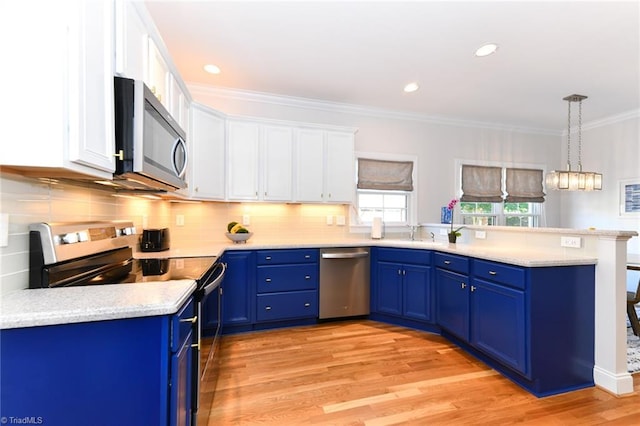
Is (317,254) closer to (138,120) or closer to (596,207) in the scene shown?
(138,120)

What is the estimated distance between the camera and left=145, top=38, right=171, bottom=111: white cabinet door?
1.82 metres

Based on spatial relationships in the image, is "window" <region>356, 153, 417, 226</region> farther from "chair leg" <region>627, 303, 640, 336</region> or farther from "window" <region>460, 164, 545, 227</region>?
"chair leg" <region>627, 303, 640, 336</region>

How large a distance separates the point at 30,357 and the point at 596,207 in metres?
6.42

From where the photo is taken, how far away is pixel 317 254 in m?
3.26

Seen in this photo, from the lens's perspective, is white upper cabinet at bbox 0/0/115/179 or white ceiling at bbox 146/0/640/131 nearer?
white upper cabinet at bbox 0/0/115/179

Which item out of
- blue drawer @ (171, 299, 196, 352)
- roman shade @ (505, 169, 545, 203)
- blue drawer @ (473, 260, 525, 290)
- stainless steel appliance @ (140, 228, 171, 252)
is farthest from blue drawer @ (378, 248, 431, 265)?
roman shade @ (505, 169, 545, 203)

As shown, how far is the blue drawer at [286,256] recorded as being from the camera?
Answer: 3070mm

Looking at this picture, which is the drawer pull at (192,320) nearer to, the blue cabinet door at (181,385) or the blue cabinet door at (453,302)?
the blue cabinet door at (181,385)

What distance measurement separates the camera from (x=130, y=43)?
1495mm

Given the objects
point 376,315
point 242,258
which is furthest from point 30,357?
point 376,315

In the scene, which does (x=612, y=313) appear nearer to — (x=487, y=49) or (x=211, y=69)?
(x=487, y=49)

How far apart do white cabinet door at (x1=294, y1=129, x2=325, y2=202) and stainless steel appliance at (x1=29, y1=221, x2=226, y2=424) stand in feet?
5.47

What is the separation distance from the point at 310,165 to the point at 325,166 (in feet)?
0.62

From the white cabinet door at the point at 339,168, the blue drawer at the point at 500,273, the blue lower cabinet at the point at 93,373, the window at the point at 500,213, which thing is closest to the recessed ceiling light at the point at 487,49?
the white cabinet door at the point at 339,168
